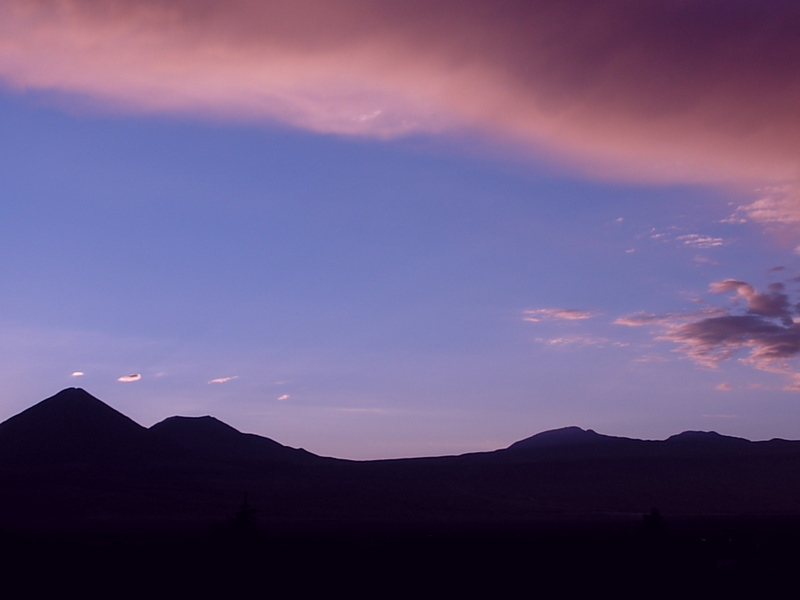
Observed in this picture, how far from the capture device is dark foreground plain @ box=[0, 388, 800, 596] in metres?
26.1

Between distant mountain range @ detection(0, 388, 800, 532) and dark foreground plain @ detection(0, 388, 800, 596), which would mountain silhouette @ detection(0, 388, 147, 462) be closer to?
distant mountain range @ detection(0, 388, 800, 532)

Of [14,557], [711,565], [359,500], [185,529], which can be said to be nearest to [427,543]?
[711,565]

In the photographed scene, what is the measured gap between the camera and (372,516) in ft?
231

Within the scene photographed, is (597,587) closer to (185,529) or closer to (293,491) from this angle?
(185,529)

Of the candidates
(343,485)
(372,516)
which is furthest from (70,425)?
(372,516)

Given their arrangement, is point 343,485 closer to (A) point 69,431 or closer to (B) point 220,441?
(A) point 69,431

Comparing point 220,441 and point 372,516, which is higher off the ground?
point 220,441

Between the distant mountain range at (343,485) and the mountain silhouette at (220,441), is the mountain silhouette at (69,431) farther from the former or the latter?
the mountain silhouette at (220,441)

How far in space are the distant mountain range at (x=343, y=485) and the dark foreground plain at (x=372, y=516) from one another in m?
0.34

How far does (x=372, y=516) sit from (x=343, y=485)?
20.8m

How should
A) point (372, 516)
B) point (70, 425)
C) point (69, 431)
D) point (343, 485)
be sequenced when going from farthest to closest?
point (70, 425)
point (69, 431)
point (343, 485)
point (372, 516)

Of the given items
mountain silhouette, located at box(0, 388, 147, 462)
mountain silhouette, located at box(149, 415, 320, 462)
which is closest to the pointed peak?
mountain silhouette, located at box(0, 388, 147, 462)

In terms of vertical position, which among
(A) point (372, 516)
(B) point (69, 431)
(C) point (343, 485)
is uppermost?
(B) point (69, 431)

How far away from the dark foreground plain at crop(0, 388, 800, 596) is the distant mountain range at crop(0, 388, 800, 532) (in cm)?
34
